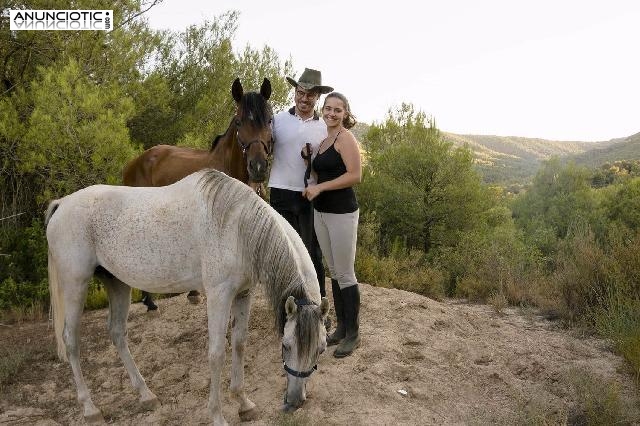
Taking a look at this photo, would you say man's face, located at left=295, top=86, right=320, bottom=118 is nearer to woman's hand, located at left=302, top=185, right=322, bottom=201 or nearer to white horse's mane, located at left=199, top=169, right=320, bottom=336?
woman's hand, located at left=302, top=185, right=322, bottom=201

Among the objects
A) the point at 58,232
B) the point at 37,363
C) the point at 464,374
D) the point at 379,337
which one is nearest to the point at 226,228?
the point at 58,232

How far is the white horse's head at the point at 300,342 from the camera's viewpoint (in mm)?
2795

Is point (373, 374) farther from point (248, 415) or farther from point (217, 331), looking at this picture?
point (217, 331)

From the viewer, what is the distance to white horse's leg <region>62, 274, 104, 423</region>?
148 inches

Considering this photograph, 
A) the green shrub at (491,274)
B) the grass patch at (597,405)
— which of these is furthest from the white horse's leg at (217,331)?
the green shrub at (491,274)

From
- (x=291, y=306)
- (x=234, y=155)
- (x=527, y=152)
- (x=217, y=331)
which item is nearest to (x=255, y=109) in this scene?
(x=234, y=155)

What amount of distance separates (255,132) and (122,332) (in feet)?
6.71

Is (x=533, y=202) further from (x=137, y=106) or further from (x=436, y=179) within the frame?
(x=137, y=106)

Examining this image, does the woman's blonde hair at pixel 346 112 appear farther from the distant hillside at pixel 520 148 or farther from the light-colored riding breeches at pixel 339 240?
the distant hillside at pixel 520 148

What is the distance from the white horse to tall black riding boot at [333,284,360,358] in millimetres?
1036

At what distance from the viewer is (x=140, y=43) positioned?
9.59m

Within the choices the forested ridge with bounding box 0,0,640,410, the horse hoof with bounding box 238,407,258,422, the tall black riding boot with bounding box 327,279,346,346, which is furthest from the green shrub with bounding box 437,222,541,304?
the horse hoof with bounding box 238,407,258,422

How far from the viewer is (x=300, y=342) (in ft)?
9.20

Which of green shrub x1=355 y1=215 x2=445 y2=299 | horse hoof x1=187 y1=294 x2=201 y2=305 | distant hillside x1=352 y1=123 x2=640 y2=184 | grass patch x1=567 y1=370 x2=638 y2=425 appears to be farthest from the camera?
distant hillside x1=352 y1=123 x2=640 y2=184
